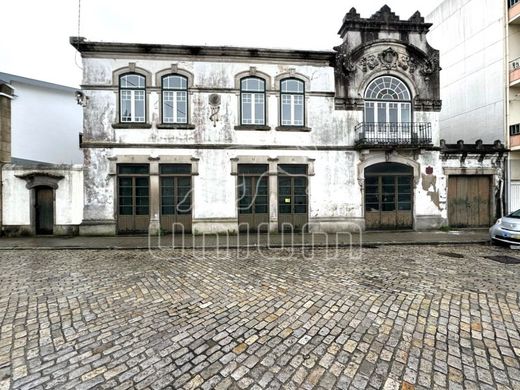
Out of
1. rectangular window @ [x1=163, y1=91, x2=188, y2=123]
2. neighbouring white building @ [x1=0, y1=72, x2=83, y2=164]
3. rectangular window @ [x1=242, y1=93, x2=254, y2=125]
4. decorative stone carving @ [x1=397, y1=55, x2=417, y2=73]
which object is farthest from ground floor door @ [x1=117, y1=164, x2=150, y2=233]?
decorative stone carving @ [x1=397, y1=55, x2=417, y2=73]

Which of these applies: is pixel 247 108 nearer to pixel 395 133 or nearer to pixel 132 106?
pixel 132 106

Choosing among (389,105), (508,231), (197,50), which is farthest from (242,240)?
(389,105)

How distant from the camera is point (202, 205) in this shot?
11562 millimetres

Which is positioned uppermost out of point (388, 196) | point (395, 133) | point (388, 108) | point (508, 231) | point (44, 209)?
point (388, 108)

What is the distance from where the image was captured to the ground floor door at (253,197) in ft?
38.4

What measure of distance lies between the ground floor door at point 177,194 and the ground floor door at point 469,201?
39.3 feet

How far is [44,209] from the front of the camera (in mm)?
11391

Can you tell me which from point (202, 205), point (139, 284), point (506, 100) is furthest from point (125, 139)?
point (506, 100)

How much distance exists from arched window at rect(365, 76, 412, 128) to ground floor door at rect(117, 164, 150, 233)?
33.7 ft

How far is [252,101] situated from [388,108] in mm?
6295

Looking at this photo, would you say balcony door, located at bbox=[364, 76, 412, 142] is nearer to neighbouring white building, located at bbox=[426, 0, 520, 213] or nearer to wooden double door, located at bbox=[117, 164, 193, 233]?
neighbouring white building, located at bbox=[426, 0, 520, 213]

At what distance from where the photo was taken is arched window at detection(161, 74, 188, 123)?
1157 cm

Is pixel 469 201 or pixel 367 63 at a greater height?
pixel 367 63

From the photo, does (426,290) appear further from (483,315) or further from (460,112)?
(460,112)
